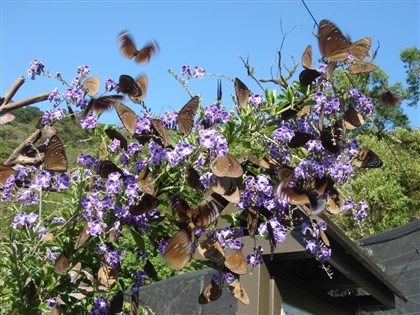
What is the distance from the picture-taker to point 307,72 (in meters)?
2.15

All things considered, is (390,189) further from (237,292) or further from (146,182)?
(146,182)

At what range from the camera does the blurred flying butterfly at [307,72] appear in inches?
84.7

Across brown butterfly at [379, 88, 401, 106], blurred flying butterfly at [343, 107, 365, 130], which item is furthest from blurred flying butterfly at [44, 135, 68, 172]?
brown butterfly at [379, 88, 401, 106]

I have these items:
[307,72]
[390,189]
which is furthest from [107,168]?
[390,189]

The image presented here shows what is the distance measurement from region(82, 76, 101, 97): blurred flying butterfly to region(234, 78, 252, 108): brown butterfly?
19.5 inches

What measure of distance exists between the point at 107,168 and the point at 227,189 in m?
0.42

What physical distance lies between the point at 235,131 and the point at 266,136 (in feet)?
0.37

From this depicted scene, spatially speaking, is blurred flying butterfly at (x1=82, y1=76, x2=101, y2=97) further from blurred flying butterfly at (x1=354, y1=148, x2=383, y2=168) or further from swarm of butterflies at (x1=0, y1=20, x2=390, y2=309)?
blurred flying butterfly at (x1=354, y1=148, x2=383, y2=168)

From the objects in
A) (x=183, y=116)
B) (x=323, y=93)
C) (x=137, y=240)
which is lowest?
(x=137, y=240)

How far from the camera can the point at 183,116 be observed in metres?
2.13

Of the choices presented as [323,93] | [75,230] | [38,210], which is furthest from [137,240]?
[323,93]

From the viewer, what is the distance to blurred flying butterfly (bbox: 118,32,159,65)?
231cm

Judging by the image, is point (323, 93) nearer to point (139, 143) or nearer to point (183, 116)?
point (183, 116)

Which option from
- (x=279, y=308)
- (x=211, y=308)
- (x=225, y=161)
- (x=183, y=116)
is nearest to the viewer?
(x=225, y=161)
